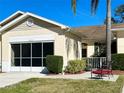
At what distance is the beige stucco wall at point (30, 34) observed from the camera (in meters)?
21.5

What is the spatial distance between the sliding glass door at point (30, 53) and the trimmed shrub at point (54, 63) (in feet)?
6.26

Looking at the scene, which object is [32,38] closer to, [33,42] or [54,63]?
[33,42]

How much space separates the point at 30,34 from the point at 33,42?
73cm

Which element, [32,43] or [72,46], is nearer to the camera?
[32,43]

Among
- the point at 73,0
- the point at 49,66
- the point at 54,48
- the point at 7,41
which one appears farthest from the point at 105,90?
the point at 7,41

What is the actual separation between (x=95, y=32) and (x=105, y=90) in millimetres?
20190

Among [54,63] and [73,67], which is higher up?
[54,63]

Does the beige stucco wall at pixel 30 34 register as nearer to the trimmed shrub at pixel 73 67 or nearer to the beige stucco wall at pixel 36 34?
the beige stucco wall at pixel 36 34

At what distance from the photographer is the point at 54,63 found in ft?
65.2

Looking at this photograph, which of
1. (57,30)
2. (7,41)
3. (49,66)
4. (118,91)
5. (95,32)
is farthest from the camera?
(95,32)

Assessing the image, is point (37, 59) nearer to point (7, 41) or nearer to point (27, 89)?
point (7, 41)

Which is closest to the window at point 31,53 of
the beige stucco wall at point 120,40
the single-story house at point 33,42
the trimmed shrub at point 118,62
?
the single-story house at point 33,42

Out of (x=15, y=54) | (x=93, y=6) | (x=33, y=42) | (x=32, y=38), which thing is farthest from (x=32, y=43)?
(x=93, y=6)

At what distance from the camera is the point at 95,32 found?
31906mm
